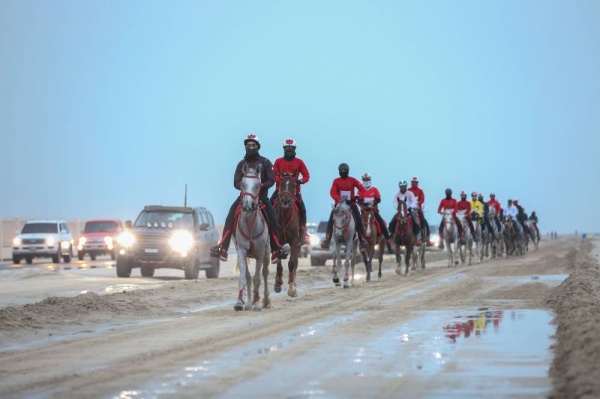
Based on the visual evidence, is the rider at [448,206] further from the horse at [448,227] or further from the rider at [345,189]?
the rider at [345,189]

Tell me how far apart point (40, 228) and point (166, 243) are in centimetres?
2272

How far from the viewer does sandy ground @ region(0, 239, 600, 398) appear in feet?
31.9

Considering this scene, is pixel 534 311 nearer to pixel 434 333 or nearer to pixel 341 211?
pixel 434 333

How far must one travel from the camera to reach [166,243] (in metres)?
33.6

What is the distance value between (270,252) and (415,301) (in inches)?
108

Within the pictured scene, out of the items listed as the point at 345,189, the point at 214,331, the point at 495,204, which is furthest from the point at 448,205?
the point at 214,331

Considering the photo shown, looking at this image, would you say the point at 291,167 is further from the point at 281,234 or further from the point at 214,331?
the point at 214,331

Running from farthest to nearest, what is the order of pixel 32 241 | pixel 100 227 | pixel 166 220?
1. pixel 100 227
2. pixel 32 241
3. pixel 166 220

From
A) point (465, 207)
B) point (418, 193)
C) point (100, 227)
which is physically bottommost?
point (418, 193)

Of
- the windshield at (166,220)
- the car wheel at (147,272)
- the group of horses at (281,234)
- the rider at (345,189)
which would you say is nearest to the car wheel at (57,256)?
the car wheel at (147,272)

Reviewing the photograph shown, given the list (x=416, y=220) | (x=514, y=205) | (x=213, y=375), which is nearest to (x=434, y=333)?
(x=213, y=375)

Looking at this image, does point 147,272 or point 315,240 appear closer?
point 147,272

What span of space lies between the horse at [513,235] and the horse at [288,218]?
3601 centimetres

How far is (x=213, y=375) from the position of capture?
10.2 metres
